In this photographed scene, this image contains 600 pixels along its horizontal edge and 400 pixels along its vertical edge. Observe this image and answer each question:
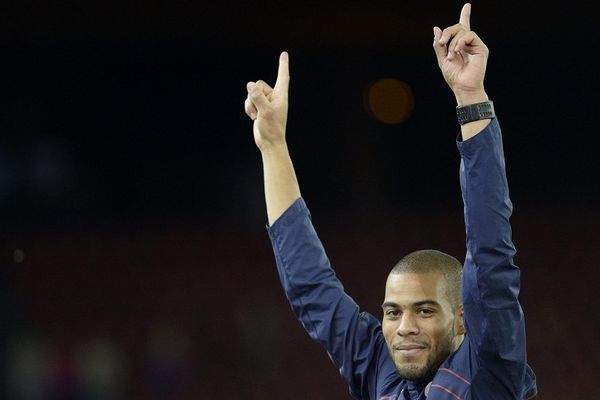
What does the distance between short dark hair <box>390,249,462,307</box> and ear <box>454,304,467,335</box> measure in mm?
13

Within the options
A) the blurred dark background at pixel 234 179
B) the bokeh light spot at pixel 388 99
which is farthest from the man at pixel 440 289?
the bokeh light spot at pixel 388 99

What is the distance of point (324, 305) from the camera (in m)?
2.18

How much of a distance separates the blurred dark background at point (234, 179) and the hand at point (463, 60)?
15.2 feet

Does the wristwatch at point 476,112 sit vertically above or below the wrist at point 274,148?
above

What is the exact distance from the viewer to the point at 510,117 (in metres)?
7.21

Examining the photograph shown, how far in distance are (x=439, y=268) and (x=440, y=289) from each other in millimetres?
49

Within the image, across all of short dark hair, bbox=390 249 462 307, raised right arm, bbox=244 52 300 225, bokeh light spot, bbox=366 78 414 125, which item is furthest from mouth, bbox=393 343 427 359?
bokeh light spot, bbox=366 78 414 125

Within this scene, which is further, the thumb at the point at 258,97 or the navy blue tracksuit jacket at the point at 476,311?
the thumb at the point at 258,97

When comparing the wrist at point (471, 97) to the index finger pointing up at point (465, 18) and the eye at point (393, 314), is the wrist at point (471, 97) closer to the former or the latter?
the index finger pointing up at point (465, 18)

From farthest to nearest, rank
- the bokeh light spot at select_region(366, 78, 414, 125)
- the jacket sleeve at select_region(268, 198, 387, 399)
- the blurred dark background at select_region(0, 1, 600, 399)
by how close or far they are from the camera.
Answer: the bokeh light spot at select_region(366, 78, 414, 125) → the blurred dark background at select_region(0, 1, 600, 399) → the jacket sleeve at select_region(268, 198, 387, 399)

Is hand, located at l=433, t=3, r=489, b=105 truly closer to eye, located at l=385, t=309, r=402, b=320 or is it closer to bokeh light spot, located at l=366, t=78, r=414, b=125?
eye, located at l=385, t=309, r=402, b=320

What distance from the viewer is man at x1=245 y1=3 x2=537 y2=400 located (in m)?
1.78

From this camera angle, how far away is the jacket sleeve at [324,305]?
2178 mm

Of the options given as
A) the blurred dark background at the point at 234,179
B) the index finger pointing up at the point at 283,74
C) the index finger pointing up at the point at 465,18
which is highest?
the index finger pointing up at the point at 465,18
